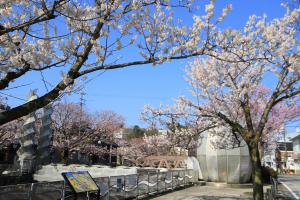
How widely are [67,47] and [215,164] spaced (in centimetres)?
1923

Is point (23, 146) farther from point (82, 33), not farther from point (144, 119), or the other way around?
point (82, 33)

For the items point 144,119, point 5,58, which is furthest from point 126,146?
point 5,58

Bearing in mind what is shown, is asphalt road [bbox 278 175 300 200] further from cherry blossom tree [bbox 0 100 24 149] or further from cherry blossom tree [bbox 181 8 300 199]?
cherry blossom tree [bbox 0 100 24 149]

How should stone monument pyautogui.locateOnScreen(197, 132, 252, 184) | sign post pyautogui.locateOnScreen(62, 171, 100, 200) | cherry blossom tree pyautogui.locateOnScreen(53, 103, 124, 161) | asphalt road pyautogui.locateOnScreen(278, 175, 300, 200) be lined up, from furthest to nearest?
cherry blossom tree pyautogui.locateOnScreen(53, 103, 124, 161), stone monument pyautogui.locateOnScreen(197, 132, 252, 184), asphalt road pyautogui.locateOnScreen(278, 175, 300, 200), sign post pyautogui.locateOnScreen(62, 171, 100, 200)

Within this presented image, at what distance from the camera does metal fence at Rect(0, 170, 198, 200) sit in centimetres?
873

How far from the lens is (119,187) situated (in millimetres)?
13922

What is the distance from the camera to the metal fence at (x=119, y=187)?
8.73 metres

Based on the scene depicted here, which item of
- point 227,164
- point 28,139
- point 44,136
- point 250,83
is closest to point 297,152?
point 227,164

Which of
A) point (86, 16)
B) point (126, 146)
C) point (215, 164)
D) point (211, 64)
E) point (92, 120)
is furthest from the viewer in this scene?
point (126, 146)

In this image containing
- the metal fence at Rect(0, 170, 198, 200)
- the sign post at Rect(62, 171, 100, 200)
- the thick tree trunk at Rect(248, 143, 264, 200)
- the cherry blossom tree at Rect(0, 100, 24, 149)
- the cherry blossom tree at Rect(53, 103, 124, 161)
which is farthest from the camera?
the cherry blossom tree at Rect(53, 103, 124, 161)

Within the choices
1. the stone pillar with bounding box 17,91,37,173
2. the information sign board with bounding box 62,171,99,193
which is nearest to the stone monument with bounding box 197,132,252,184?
the information sign board with bounding box 62,171,99,193

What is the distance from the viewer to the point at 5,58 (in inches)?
304

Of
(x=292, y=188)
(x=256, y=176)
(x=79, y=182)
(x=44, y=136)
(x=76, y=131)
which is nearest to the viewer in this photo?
(x=79, y=182)

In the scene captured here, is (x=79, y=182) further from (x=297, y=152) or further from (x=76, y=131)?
(x=297, y=152)
